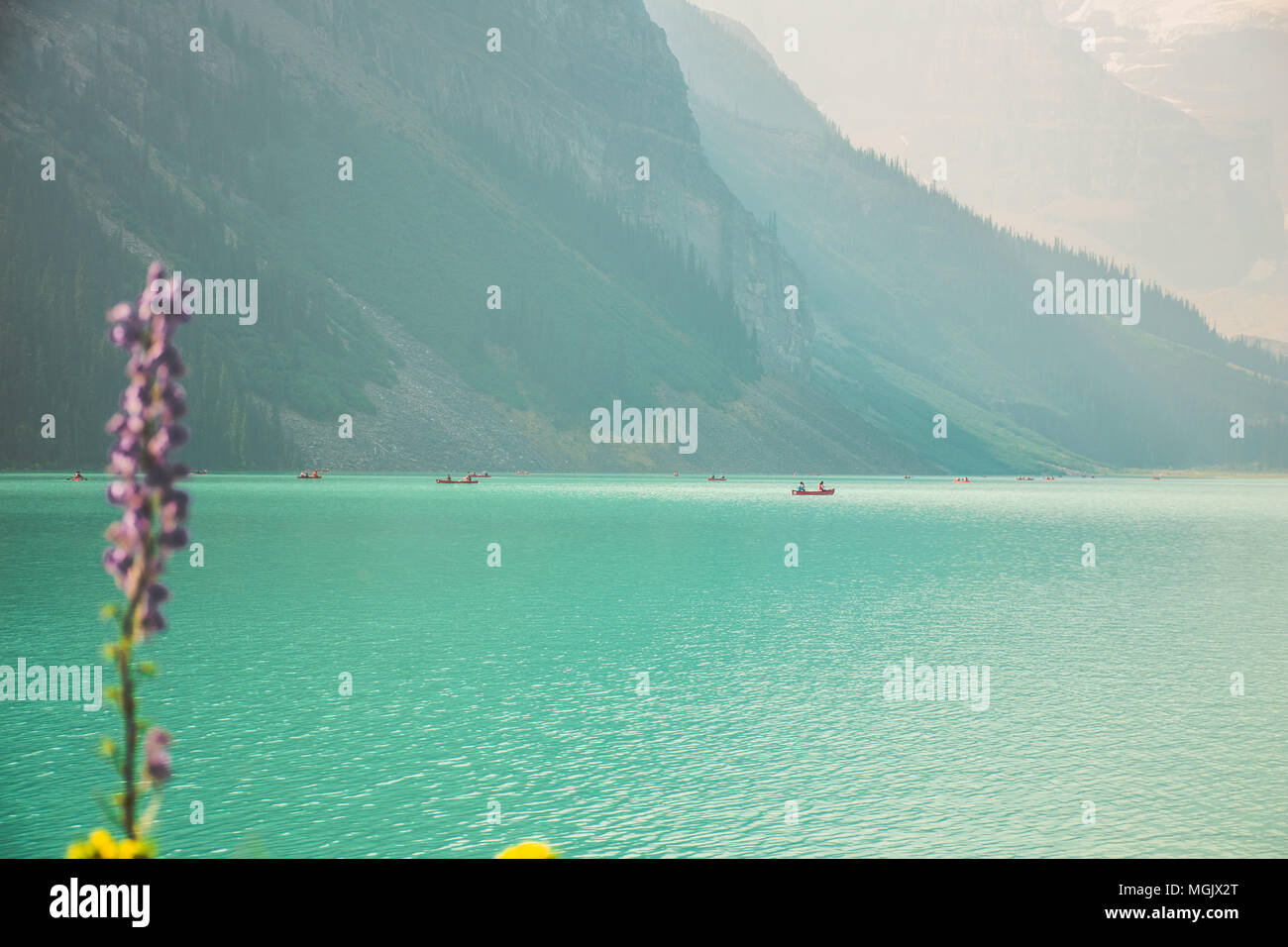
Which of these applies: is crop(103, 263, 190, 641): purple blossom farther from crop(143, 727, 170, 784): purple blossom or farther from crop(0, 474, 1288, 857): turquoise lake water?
crop(0, 474, 1288, 857): turquoise lake water

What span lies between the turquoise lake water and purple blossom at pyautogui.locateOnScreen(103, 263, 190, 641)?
1920 cm

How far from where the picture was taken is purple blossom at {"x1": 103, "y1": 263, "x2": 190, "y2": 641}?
3.90m

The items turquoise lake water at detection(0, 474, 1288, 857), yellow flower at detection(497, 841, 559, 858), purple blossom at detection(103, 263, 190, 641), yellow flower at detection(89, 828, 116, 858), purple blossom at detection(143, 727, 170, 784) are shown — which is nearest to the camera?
purple blossom at detection(103, 263, 190, 641)

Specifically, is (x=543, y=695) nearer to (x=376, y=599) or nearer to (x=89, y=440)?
(x=376, y=599)

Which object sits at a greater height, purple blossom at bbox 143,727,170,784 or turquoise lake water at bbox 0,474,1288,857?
purple blossom at bbox 143,727,170,784

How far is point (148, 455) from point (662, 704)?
108ft

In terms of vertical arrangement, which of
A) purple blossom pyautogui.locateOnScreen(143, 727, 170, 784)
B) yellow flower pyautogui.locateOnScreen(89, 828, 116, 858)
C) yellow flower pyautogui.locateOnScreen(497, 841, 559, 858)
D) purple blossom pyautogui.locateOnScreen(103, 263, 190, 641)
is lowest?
yellow flower pyautogui.locateOnScreen(497, 841, 559, 858)

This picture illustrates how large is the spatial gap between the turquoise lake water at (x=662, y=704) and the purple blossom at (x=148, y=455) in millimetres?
19201

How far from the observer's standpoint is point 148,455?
13.0 feet

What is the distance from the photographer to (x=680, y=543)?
91938mm

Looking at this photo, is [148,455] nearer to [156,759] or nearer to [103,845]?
[156,759]

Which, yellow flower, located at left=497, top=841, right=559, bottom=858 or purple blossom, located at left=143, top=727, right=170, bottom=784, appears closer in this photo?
purple blossom, located at left=143, top=727, right=170, bottom=784

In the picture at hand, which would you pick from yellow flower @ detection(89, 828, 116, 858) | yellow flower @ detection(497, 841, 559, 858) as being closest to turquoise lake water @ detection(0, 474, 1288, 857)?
yellow flower @ detection(497, 841, 559, 858)

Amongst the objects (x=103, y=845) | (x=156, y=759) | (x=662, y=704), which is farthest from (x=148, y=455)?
(x=662, y=704)
